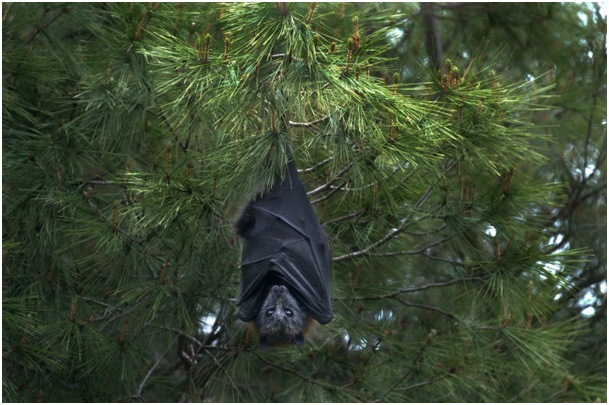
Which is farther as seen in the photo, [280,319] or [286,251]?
[286,251]

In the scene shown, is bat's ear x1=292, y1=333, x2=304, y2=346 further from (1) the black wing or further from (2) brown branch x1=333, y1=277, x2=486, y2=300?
(2) brown branch x1=333, y1=277, x2=486, y2=300

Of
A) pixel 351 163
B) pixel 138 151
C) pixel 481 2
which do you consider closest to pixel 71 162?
pixel 138 151

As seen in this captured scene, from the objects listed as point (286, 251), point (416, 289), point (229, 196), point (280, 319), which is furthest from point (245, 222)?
point (416, 289)

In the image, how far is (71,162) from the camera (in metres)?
5.85

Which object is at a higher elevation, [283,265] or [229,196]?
[229,196]

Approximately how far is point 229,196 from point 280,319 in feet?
2.39

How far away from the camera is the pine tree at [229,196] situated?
454 centimetres

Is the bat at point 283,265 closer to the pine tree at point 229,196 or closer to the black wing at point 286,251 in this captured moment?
the black wing at point 286,251

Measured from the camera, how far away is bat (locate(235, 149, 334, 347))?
440 centimetres

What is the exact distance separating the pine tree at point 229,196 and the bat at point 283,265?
13 centimetres

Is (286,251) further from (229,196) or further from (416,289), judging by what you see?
(416,289)

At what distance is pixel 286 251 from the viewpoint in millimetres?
4629

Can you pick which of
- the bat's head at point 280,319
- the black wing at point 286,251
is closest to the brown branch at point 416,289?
the black wing at point 286,251

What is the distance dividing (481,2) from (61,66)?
10.8 ft
